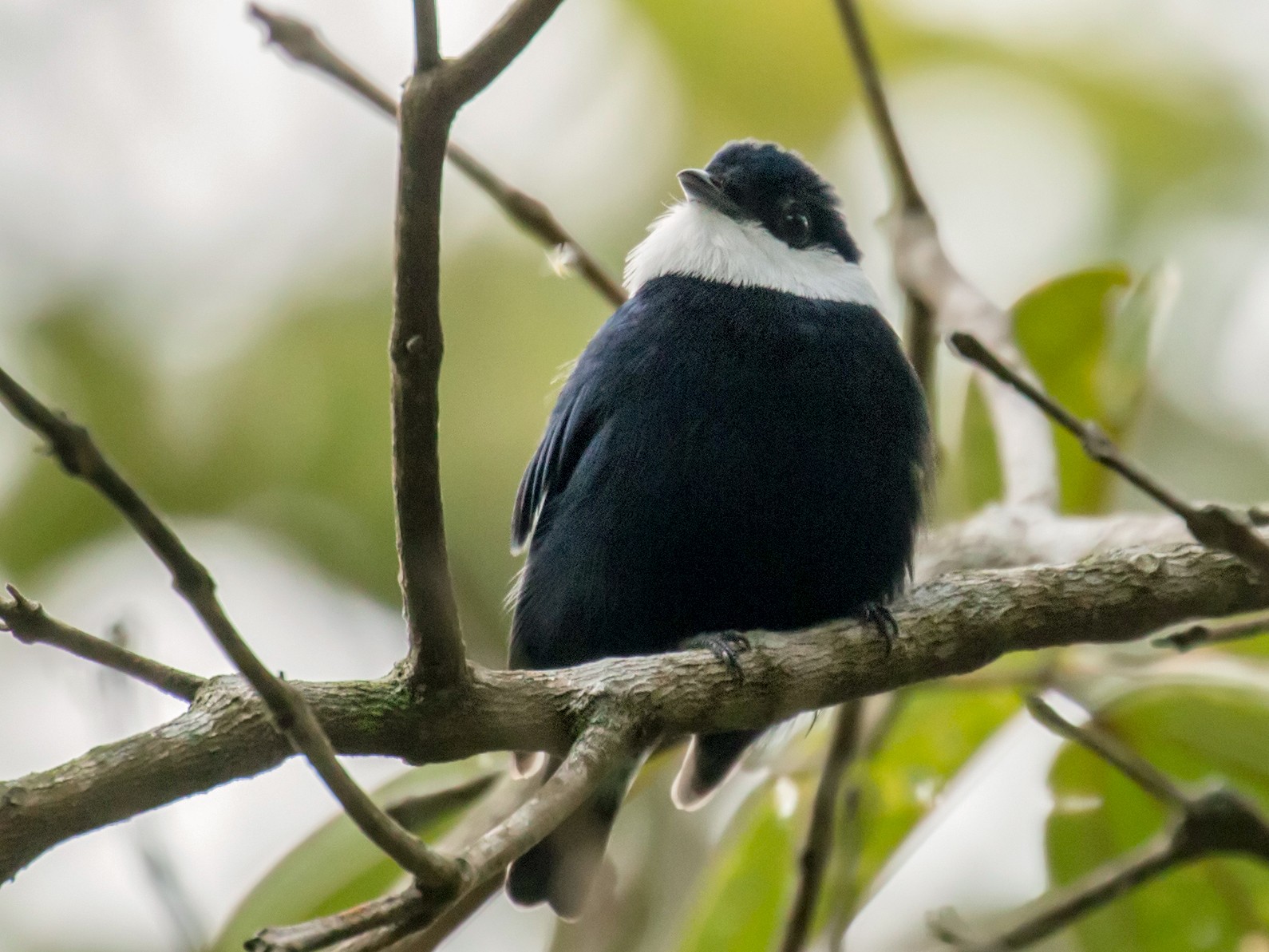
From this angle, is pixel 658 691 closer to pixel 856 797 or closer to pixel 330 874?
pixel 856 797

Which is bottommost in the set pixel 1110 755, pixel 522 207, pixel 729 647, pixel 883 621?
pixel 1110 755

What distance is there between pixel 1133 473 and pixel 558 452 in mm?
1902

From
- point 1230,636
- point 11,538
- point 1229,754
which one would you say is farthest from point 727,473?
point 11,538

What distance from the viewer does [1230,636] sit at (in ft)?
10.7

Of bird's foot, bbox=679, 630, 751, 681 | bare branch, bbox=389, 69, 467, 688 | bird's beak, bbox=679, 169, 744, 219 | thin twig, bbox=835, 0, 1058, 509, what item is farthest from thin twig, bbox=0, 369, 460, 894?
bird's beak, bbox=679, 169, 744, 219

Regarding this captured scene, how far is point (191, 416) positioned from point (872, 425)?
441 centimetres

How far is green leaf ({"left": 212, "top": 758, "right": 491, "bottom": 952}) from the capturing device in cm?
374

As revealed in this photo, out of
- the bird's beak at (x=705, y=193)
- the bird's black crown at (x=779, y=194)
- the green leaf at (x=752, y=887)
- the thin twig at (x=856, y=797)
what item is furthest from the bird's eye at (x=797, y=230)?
the green leaf at (x=752, y=887)

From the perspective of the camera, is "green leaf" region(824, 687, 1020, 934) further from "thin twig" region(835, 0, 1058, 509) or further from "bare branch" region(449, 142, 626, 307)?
"bare branch" region(449, 142, 626, 307)

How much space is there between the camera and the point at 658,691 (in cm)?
287

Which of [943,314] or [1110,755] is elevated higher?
[943,314]

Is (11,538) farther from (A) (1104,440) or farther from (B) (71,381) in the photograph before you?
(A) (1104,440)

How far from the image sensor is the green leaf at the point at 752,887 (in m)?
4.11

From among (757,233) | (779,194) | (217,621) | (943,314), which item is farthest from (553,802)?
(779,194)
